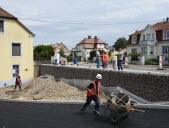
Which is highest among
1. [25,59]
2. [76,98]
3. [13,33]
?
[13,33]

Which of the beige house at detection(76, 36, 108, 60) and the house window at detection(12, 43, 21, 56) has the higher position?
the beige house at detection(76, 36, 108, 60)

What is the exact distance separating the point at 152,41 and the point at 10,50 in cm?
3291

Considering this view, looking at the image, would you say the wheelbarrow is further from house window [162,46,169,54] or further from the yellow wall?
house window [162,46,169,54]

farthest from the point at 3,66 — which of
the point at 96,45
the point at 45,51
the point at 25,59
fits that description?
the point at 96,45

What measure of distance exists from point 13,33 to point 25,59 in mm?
3686

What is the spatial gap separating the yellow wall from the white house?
25.9m

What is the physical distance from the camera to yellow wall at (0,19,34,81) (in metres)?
39.8

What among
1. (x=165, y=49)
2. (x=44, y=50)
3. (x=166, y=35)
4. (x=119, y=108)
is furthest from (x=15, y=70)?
(x=44, y=50)

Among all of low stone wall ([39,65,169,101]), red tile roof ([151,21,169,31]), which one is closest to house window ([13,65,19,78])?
low stone wall ([39,65,169,101])

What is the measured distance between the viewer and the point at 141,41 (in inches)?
2672

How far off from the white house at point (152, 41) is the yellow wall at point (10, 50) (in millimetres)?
25915

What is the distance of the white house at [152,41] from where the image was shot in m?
60.7

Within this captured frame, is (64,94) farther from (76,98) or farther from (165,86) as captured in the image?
(165,86)

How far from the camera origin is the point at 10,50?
133ft
